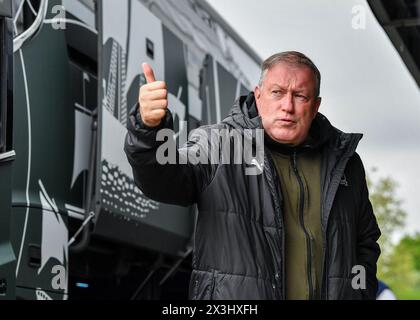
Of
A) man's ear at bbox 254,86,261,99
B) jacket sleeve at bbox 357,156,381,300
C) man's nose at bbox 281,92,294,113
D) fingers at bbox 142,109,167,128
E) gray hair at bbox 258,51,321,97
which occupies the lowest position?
jacket sleeve at bbox 357,156,381,300

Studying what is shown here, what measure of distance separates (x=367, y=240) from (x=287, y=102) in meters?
0.57

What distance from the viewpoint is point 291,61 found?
3355 millimetres

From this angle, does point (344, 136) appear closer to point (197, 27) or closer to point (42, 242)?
point (42, 242)

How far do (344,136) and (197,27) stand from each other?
4.54m

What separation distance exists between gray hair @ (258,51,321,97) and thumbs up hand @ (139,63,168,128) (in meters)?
0.51

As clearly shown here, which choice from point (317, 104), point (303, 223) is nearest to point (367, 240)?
point (303, 223)

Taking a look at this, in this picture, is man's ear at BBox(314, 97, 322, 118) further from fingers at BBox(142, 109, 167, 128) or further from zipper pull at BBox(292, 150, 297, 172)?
fingers at BBox(142, 109, 167, 128)

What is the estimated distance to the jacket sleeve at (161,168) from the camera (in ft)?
9.83

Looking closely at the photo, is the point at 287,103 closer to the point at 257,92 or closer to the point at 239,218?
the point at 257,92

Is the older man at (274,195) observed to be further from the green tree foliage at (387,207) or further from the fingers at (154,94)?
the green tree foliage at (387,207)

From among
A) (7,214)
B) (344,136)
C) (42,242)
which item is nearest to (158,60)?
(42,242)

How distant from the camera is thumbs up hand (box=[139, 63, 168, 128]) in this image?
296cm

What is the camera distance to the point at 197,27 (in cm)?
789

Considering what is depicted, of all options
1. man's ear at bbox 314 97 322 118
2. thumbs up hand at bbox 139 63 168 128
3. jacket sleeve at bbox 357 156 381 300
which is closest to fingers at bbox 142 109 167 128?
thumbs up hand at bbox 139 63 168 128
